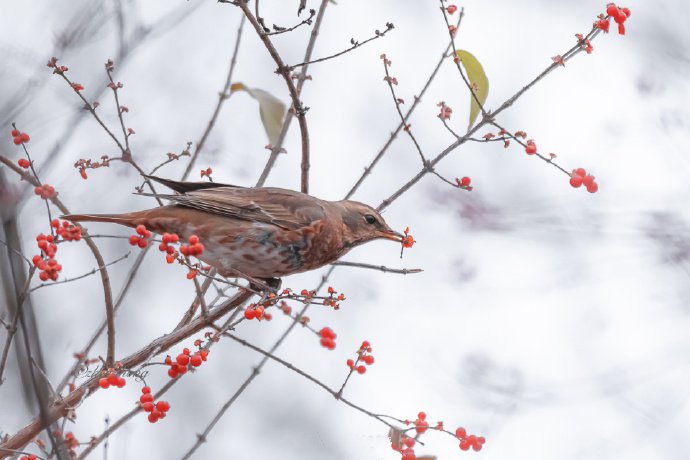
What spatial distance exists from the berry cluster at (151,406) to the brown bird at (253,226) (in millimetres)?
874

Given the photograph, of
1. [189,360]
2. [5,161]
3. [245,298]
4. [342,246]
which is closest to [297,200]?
[342,246]

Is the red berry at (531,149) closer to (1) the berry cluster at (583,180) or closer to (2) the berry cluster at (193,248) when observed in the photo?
(1) the berry cluster at (583,180)

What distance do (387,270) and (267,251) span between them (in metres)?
0.77

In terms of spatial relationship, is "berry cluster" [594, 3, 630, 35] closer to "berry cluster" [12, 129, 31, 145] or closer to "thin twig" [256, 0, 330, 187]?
"thin twig" [256, 0, 330, 187]

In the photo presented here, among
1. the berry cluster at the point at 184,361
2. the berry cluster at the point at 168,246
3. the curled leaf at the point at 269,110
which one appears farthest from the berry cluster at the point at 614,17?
the berry cluster at the point at 184,361

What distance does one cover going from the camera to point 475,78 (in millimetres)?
3463

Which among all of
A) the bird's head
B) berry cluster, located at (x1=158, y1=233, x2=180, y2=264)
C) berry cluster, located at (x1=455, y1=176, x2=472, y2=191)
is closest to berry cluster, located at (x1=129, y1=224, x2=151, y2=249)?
berry cluster, located at (x1=158, y1=233, x2=180, y2=264)

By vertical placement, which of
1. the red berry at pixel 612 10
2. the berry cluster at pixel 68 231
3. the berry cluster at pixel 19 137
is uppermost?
the red berry at pixel 612 10

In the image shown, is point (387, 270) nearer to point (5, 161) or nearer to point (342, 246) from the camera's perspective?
point (342, 246)

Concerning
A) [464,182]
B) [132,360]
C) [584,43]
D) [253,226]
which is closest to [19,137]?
[132,360]

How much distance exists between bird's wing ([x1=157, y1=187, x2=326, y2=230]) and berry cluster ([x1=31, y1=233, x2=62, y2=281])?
3.99 ft

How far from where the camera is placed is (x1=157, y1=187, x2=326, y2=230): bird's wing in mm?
3963

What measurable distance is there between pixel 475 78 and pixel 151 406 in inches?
74.5

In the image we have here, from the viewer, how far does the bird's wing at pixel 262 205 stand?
396 centimetres
